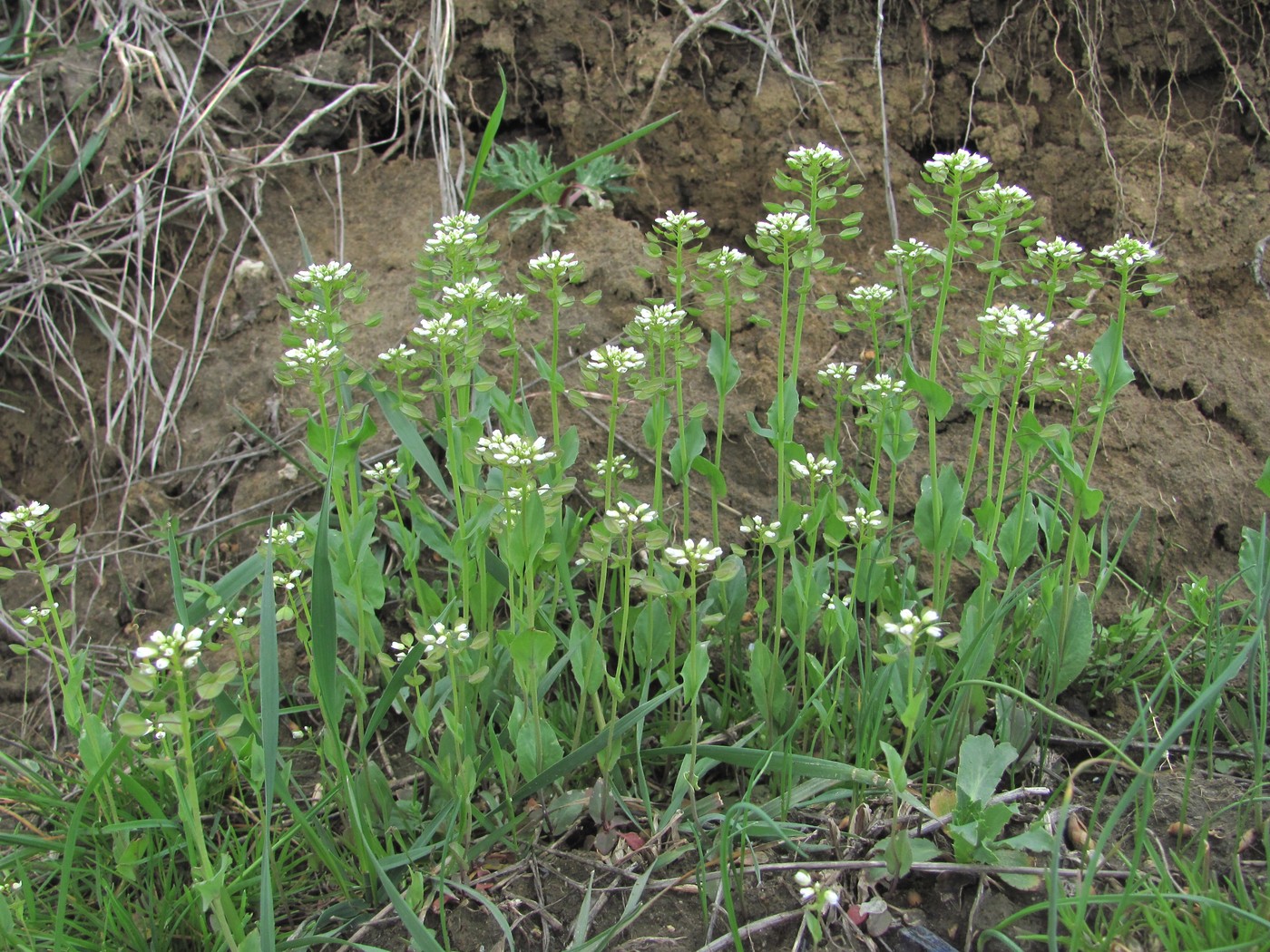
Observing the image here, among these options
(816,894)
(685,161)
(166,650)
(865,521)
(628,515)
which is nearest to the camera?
(166,650)

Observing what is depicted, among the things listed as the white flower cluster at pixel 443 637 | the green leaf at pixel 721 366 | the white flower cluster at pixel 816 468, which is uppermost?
the green leaf at pixel 721 366

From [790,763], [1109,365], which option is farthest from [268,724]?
[1109,365]

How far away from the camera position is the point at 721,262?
1.94 meters

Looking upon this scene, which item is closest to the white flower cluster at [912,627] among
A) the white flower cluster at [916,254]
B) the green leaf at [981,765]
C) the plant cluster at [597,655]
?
the plant cluster at [597,655]

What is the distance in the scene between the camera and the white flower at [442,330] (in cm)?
179

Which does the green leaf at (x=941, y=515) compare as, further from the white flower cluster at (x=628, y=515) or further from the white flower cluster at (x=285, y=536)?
the white flower cluster at (x=285, y=536)

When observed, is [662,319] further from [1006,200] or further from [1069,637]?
[1069,637]

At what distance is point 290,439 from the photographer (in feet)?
9.51

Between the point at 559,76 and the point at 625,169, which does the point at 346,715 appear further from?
the point at 559,76

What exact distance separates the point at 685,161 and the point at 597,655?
2.07 m

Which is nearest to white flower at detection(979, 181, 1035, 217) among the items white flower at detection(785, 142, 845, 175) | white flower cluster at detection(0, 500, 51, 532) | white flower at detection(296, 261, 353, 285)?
white flower at detection(785, 142, 845, 175)

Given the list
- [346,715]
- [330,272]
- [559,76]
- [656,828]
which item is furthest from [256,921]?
[559,76]

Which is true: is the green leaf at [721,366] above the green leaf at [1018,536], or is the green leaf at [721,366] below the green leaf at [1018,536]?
above

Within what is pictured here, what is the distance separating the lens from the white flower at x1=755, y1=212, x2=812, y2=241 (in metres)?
1.86
